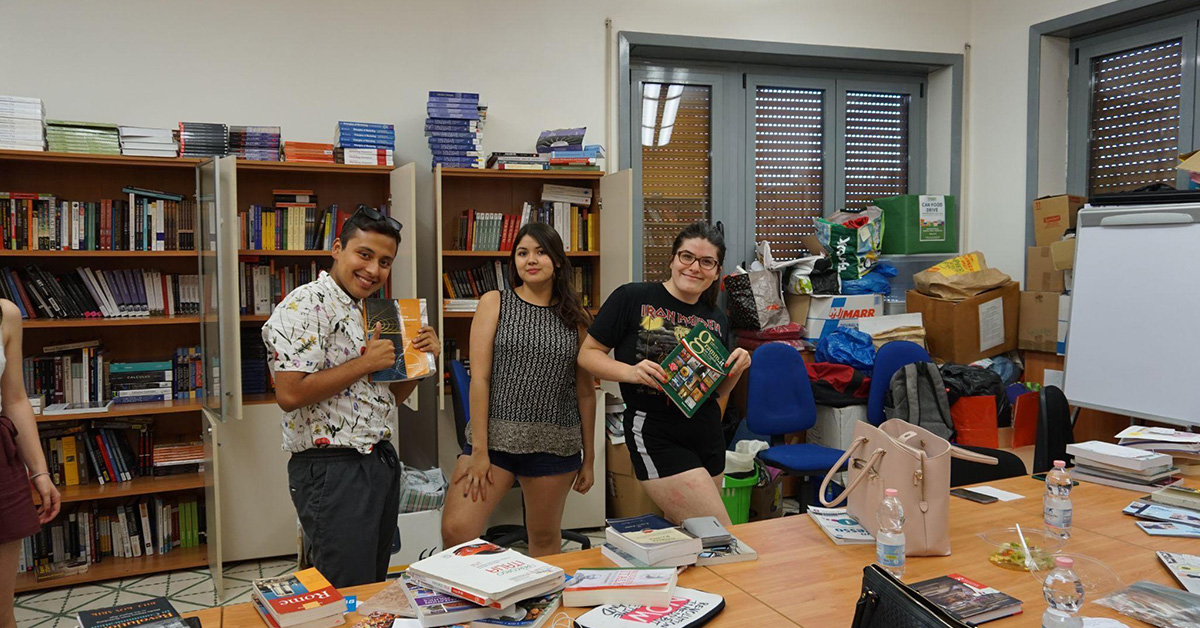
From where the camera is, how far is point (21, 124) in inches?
145

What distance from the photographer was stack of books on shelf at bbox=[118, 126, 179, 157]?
3881 millimetres

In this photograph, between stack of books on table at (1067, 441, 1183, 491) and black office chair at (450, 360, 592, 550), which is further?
black office chair at (450, 360, 592, 550)

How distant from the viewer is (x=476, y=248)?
14.9 ft

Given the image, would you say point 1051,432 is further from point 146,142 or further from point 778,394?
point 146,142

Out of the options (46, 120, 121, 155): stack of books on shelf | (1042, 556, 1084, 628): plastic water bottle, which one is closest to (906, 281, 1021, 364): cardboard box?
(1042, 556, 1084, 628): plastic water bottle

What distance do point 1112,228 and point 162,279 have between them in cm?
472

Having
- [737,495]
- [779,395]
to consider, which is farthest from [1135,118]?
[737,495]

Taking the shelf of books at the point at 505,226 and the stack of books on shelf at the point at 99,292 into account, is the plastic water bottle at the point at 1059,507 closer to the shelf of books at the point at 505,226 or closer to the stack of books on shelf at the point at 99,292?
the shelf of books at the point at 505,226

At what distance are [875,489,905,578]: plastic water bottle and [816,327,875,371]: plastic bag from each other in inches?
111

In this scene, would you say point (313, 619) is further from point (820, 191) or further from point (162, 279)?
point (820, 191)

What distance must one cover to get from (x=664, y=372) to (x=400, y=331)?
0.81m

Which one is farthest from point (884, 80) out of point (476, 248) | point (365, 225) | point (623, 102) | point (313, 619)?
point (313, 619)

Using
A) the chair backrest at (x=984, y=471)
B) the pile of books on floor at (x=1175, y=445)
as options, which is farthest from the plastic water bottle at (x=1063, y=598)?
the pile of books on floor at (x=1175, y=445)

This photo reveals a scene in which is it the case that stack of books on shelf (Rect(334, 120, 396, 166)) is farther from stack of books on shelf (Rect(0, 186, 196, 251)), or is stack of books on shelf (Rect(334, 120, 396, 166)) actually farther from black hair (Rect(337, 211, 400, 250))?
black hair (Rect(337, 211, 400, 250))
